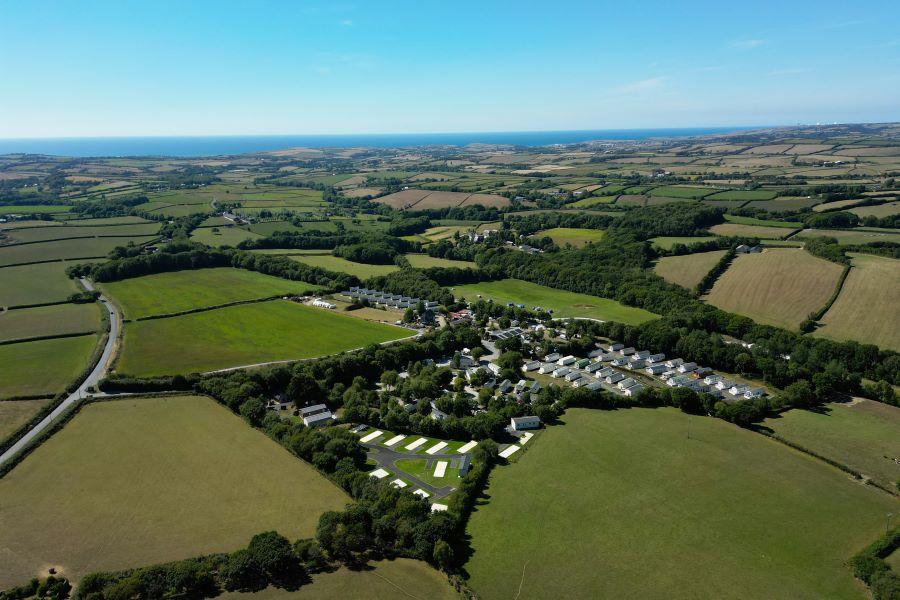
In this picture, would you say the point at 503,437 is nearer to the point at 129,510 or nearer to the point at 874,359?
the point at 129,510

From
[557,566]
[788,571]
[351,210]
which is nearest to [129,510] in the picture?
[557,566]

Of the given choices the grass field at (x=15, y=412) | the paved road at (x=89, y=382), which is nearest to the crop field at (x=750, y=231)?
the paved road at (x=89, y=382)

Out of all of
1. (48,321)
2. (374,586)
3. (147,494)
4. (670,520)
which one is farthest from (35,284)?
(670,520)

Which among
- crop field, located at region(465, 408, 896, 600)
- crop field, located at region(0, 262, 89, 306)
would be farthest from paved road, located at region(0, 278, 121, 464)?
crop field, located at region(465, 408, 896, 600)

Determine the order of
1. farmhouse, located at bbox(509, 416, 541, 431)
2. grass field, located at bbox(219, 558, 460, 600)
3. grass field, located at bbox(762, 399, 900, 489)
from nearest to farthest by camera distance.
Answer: grass field, located at bbox(219, 558, 460, 600) < grass field, located at bbox(762, 399, 900, 489) < farmhouse, located at bbox(509, 416, 541, 431)

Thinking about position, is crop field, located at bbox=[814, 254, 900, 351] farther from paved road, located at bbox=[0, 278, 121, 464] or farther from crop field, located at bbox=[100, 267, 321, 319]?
paved road, located at bbox=[0, 278, 121, 464]

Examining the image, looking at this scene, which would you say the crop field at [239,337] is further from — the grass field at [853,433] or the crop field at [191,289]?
the grass field at [853,433]
